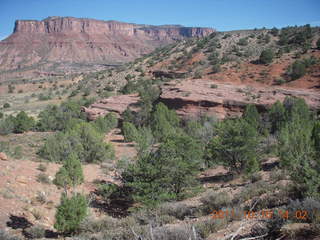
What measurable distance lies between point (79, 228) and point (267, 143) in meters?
19.2

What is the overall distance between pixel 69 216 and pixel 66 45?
170 meters

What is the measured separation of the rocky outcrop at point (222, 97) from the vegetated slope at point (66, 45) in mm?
105483

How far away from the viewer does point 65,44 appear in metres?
160

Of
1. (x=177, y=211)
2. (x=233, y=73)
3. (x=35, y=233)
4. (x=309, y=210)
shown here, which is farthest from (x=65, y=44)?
(x=309, y=210)

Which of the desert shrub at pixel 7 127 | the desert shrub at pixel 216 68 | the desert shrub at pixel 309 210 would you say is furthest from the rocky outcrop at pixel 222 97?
the desert shrub at pixel 309 210

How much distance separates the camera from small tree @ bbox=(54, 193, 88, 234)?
27.6ft

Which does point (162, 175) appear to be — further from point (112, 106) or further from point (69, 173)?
point (112, 106)

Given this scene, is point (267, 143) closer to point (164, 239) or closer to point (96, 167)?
point (96, 167)

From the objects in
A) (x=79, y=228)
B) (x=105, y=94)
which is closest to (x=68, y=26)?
(x=105, y=94)

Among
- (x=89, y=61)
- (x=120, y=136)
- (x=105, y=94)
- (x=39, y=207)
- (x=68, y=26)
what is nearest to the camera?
(x=39, y=207)

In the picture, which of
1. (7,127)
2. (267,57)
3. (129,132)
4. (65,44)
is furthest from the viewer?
(65,44)

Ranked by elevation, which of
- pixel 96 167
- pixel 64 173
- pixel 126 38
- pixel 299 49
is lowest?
pixel 96 167

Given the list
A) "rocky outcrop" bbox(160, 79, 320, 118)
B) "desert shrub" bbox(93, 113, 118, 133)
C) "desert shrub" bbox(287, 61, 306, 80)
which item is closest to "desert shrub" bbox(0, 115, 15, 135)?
"desert shrub" bbox(93, 113, 118, 133)

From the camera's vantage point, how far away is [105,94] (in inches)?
2132
